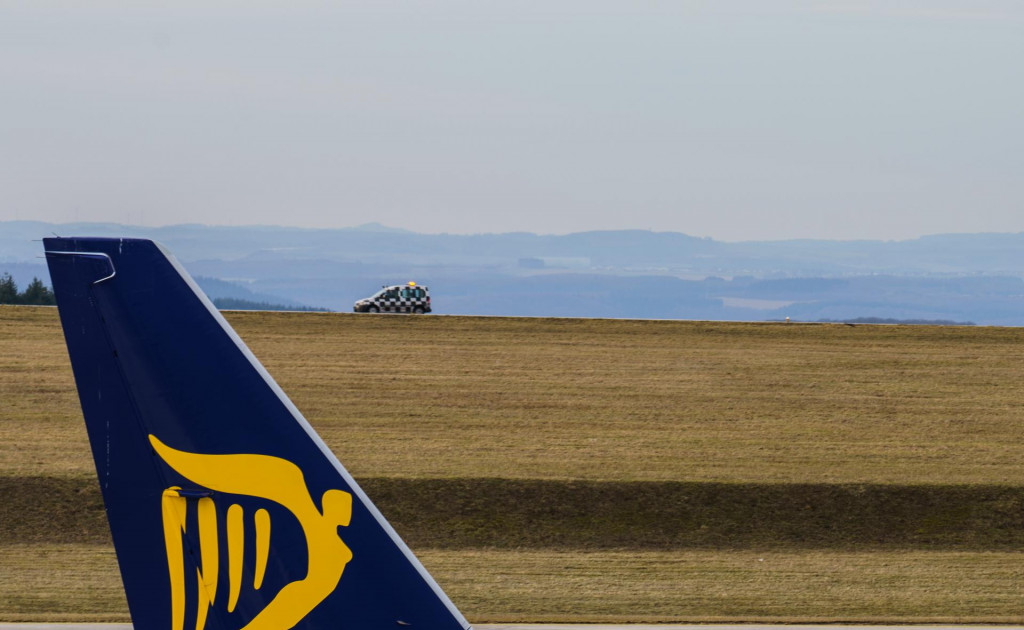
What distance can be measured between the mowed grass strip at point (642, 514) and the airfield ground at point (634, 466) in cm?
5

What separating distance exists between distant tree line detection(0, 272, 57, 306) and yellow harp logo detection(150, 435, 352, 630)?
137 feet

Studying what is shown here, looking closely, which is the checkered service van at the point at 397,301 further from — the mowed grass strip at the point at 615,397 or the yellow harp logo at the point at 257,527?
the yellow harp logo at the point at 257,527

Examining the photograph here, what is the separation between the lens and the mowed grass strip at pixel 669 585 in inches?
572


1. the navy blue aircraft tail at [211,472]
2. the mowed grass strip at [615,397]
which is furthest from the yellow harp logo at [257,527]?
the mowed grass strip at [615,397]

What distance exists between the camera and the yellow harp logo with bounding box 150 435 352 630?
4.83m

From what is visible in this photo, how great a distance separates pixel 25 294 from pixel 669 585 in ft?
140

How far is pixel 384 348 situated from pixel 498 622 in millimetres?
19787

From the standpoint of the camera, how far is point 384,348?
3288 centimetres

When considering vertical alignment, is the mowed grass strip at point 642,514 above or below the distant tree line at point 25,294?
below

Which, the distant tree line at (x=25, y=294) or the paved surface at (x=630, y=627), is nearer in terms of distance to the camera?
the paved surface at (x=630, y=627)

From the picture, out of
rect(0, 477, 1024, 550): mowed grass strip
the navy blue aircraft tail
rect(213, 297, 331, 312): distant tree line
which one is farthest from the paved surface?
rect(213, 297, 331, 312): distant tree line

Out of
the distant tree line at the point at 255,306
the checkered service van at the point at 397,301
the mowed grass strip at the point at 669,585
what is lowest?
the mowed grass strip at the point at 669,585

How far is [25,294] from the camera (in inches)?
1955

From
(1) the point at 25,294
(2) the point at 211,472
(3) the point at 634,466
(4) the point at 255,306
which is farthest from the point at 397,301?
(4) the point at 255,306
